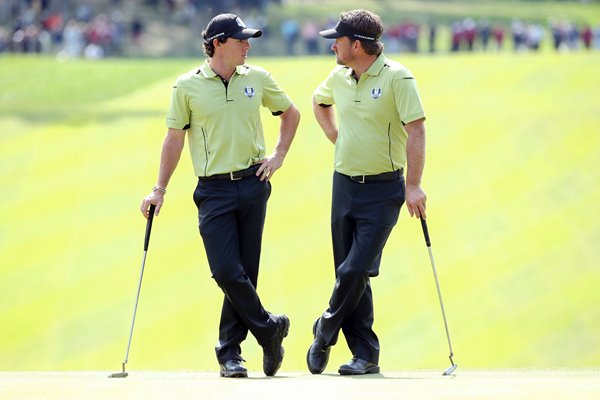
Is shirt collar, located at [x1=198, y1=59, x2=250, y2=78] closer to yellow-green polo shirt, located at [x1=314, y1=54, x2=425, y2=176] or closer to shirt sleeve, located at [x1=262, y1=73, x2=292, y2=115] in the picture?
shirt sleeve, located at [x1=262, y1=73, x2=292, y2=115]

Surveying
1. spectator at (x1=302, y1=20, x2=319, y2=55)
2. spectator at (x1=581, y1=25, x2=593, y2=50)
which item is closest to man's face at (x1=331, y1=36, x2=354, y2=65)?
spectator at (x1=302, y1=20, x2=319, y2=55)

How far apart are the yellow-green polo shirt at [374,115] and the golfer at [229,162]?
43 centimetres

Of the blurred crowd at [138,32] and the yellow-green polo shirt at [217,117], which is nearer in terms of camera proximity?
the yellow-green polo shirt at [217,117]

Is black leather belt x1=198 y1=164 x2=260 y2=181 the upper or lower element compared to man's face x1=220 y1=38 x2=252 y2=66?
lower

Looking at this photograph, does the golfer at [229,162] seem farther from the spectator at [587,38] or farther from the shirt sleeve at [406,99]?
the spectator at [587,38]

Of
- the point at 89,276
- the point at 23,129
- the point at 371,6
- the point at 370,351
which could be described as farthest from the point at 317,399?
the point at 371,6

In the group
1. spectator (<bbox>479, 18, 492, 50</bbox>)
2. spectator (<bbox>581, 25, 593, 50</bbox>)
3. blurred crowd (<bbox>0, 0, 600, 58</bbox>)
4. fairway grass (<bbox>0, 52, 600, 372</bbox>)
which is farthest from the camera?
spectator (<bbox>479, 18, 492, 50</bbox>)

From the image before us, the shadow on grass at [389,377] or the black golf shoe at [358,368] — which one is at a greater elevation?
the shadow on grass at [389,377]

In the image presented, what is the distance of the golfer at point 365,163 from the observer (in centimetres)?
826

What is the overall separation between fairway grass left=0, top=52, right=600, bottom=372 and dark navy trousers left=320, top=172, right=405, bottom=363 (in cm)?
719

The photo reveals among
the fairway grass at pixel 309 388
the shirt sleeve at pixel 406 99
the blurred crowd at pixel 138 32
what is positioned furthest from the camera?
the blurred crowd at pixel 138 32

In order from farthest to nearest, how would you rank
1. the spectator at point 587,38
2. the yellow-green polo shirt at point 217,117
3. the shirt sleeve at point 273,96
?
the spectator at point 587,38 → the shirt sleeve at point 273,96 → the yellow-green polo shirt at point 217,117

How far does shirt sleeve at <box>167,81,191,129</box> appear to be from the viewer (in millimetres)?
8273

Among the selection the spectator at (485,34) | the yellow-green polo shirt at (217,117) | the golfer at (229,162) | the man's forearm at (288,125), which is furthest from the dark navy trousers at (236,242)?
the spectator at (485,34)
